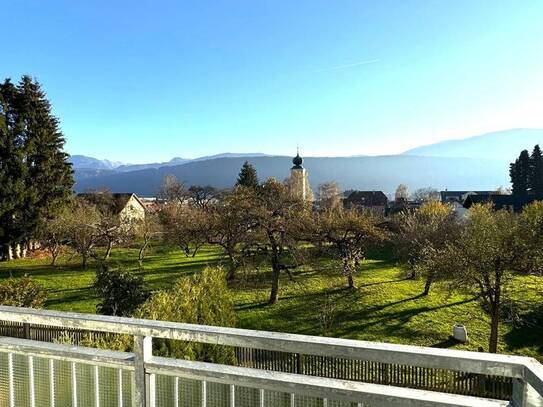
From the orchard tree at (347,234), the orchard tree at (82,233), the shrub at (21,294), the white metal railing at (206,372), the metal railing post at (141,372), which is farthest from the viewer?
the orchard tree at (82,233)

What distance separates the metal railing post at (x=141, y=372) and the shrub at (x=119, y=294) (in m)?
14.3

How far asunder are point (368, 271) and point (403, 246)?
3.41m

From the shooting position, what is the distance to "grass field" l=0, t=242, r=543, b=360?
54.3 feet

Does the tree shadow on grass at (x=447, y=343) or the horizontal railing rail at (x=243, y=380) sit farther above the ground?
the horizontal railing rail at (x=243, y=380)

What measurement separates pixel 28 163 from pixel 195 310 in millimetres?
32340

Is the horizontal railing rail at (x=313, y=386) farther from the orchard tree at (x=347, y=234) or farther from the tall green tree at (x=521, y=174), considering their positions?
the tall green tree at (x=521, y=174)

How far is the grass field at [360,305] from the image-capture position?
54.3 feet

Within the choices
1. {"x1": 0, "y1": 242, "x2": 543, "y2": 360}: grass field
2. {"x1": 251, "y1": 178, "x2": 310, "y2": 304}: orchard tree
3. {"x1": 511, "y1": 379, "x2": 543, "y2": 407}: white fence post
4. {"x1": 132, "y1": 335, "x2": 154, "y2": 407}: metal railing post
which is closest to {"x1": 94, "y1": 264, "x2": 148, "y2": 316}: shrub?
{"x1": 0, "y1": 242, "x2": 543, "y2": 360}: grass field

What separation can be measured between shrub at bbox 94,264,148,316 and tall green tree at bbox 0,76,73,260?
70.8 feet

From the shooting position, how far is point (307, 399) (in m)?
1.88

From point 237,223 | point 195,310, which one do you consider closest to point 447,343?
point 195,310

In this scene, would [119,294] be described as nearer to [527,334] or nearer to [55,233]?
[527,334]

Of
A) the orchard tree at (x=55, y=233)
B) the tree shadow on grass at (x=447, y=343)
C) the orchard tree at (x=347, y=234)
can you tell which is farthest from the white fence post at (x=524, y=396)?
the orchard tree at (x=55, y=233)

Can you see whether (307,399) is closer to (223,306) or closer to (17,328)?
(223,306)
